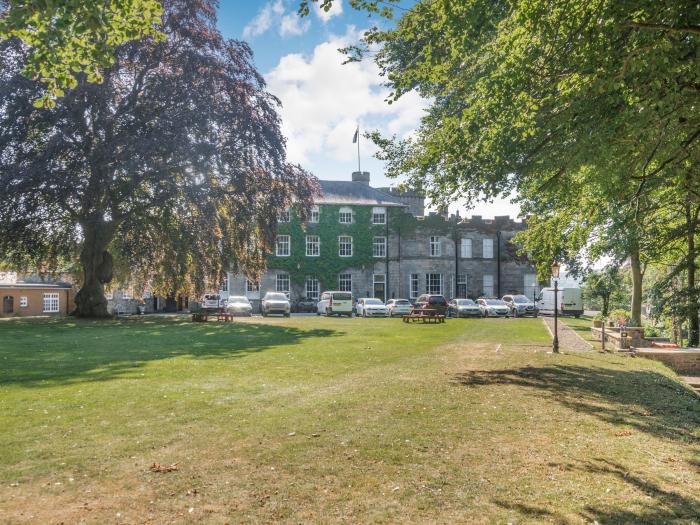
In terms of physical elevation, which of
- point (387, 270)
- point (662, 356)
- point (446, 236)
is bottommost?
point (662, 356)

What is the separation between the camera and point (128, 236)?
95.8 ft

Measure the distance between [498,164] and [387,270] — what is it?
4444cm

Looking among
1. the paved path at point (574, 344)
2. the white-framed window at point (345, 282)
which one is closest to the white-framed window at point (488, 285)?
the white-framed window at point (345, 282)

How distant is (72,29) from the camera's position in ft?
26.2

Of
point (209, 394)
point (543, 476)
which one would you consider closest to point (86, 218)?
point (209, 394)

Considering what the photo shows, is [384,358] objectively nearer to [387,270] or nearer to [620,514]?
[620,514]

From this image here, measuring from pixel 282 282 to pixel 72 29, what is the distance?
4666 cm

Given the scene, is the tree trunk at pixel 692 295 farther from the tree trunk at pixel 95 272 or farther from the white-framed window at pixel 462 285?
the white-framed window at pixel 462 285

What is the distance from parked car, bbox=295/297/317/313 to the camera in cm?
5173

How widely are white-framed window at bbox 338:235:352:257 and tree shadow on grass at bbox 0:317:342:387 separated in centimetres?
2968

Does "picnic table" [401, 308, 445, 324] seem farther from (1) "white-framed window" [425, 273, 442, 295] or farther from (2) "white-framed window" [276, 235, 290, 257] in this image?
(2) "white-framed window" [276, 235, 290, 257]

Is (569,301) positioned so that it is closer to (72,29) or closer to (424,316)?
(424,316)

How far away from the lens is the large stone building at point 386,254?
54531 millimetres

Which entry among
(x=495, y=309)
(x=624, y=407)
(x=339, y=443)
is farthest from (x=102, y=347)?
(x=495, y=309)
